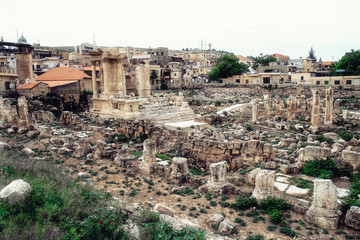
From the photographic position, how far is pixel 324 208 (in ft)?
23.8

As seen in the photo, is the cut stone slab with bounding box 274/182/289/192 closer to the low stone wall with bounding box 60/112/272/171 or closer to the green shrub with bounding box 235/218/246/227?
the green shrub with bounding box 235/218/246/227

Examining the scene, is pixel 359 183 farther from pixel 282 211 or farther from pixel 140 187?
pixel 140 187

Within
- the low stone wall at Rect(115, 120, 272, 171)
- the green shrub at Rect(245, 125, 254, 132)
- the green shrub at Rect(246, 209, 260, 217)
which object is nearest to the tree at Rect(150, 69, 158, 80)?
the green shrub at Rect(245, 125, 254, 132)

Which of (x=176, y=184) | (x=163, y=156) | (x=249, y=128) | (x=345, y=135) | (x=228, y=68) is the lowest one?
(x=176, y=184)

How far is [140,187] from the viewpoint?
1017cm

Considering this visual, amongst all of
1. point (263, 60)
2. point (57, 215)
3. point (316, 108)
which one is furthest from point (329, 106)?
point (263, 60)

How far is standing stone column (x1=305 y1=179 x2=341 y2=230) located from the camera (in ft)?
23.2

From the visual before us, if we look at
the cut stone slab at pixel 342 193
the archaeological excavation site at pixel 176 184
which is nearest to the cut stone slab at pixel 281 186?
the archaeological excavation site at pixel 176 184

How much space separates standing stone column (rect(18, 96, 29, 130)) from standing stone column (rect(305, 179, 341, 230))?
59.9ft

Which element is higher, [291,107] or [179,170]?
[291,107]

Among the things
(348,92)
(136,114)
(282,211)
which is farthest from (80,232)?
(348,92)

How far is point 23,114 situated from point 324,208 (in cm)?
1874

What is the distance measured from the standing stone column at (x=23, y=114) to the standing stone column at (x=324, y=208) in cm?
1826

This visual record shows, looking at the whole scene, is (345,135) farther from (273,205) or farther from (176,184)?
(176,184)
